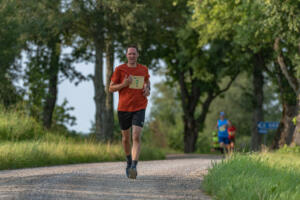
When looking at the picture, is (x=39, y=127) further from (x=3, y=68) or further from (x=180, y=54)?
(x=180, y=54)

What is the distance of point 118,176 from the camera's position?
30.4ft

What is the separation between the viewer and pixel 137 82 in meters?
8.70

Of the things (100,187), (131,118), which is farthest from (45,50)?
(100,187)

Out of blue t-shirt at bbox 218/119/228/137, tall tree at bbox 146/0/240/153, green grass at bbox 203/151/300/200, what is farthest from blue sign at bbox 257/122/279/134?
green grass at bbox 203/151/300/200

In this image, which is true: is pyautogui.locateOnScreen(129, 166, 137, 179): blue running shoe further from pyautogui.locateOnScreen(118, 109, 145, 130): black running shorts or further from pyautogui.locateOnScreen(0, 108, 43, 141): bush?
pyautogui.locateOnScreen(0, 108, 43, 141): bush

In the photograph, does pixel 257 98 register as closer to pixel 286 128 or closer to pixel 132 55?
pixel 286 128

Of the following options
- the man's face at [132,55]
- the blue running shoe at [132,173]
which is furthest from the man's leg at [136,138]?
the man's face at [132,55]

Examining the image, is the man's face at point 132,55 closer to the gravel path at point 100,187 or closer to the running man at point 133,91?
the running man at point 133,91

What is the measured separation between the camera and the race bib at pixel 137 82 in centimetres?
869

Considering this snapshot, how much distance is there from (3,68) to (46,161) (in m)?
12.5

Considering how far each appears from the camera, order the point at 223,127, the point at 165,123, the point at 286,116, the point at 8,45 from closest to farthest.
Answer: the point at 223,127 → the point at 8,45 → the point at 286,116 → the point at 165,123

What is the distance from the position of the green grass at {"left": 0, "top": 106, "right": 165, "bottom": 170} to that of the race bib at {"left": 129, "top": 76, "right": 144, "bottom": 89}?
5035 mm

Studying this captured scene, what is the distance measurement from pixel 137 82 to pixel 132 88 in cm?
13

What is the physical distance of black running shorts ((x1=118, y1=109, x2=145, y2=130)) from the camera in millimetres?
8812
